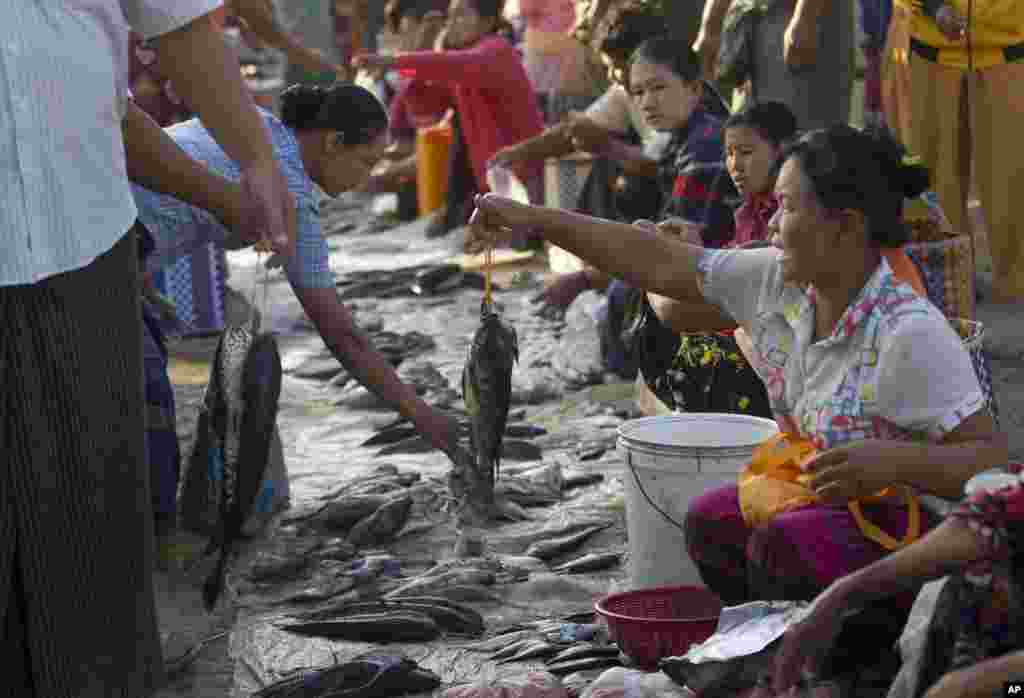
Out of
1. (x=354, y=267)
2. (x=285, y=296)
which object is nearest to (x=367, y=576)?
(x=285, y=296)

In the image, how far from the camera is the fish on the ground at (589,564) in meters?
5.40

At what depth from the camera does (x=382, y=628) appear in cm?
481

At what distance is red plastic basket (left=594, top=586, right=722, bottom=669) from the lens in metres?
4.21

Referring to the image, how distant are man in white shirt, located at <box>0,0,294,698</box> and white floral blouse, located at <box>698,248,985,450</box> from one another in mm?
1411

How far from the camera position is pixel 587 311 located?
870 centimetres

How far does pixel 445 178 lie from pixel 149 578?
1081 cm

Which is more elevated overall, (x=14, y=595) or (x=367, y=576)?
(x=14, y=595)

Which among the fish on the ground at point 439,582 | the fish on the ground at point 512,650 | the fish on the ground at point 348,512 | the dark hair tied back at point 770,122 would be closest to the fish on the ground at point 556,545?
the fish on the ground at point 439,582

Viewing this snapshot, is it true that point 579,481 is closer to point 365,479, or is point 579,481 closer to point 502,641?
point 365,479

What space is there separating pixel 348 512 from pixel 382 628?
4.26 feet

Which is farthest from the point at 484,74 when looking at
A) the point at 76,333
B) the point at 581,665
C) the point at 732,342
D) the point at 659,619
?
the point at 76,333

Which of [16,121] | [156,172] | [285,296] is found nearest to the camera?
[16,121]

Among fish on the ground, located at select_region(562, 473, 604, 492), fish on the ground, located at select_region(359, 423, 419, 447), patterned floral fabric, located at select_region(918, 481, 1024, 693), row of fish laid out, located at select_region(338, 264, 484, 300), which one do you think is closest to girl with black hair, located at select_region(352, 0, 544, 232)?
row of fish laid out, located at select_region(338, 264, 484, 300)

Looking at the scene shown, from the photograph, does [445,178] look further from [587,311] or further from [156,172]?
[156,172]
